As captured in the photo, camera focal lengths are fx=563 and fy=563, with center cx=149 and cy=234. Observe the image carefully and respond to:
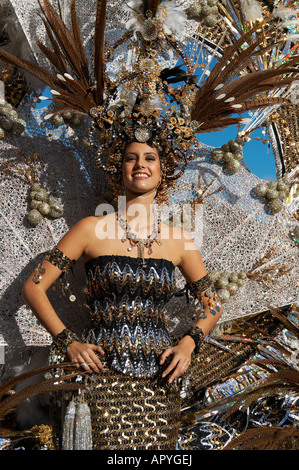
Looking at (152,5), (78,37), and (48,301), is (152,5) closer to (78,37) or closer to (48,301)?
(78,37)

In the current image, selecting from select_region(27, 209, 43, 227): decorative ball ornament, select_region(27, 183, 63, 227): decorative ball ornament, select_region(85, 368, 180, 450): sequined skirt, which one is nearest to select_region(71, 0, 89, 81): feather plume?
select_region(27, 183, 63, 227): decorative ball ornament

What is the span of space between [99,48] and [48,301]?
1.51 metres

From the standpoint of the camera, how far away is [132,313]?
316cm

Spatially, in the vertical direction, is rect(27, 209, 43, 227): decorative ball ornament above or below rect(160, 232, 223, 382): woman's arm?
above

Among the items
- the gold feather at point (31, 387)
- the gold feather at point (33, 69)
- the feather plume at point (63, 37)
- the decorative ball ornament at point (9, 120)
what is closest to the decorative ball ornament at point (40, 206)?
A: the decorative ball ornament at point (9, 120)

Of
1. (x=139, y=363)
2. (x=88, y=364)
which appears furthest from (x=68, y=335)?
(x=139, y=363)

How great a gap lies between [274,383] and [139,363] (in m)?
0.79

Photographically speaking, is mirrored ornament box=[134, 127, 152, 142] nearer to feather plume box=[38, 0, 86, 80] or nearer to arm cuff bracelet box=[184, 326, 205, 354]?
feather plume box=[38, 0, 86, 80]

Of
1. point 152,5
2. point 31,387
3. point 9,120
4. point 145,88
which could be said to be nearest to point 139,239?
point 145,88

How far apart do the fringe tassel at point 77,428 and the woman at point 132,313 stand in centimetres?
9

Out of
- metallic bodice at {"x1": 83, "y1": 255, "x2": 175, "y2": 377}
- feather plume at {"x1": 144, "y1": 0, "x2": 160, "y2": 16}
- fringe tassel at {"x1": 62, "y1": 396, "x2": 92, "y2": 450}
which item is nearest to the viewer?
fringe tassel at {"x1": 62, "y1": 396, "x2": 92, "y2": 450}

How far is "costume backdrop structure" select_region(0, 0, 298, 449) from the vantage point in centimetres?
317

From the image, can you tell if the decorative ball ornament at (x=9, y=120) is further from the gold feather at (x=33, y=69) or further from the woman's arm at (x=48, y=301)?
the woman's arm at (x=48, y=301)

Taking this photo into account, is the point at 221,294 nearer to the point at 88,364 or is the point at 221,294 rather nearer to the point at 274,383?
the point at 274,383
